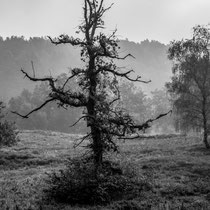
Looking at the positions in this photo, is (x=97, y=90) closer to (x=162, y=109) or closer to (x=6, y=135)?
(x=6, y=135)

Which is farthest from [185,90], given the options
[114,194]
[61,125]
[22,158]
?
[61,125]

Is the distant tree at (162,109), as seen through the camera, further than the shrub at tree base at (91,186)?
Yes

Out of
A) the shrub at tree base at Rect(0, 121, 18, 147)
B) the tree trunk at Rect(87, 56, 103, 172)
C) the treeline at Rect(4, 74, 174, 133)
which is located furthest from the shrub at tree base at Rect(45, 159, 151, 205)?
the treeline at Rect(4, 74, 174, 133)

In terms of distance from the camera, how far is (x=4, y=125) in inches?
1171

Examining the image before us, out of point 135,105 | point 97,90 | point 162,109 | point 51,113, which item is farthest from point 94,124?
point 162,109

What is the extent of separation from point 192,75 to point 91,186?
2790 cm

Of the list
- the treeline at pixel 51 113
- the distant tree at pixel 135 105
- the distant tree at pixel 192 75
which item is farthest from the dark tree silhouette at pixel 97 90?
the distant tree at pixel 135 105

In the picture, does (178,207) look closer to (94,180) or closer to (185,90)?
(94,180)

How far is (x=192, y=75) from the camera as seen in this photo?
40.9 m

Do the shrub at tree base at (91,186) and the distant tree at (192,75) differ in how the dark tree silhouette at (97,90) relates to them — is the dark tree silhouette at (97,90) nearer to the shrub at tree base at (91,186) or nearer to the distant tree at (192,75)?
the shrub at tree base at (91,186)

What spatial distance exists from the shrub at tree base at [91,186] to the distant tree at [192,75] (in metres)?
23.8

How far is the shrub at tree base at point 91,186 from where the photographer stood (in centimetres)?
1598

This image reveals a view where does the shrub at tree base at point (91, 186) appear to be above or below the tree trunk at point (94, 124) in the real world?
below

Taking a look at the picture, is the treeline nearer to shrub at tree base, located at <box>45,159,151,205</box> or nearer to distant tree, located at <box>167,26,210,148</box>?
distant tree, located at <box>167,26,210,148</box>
